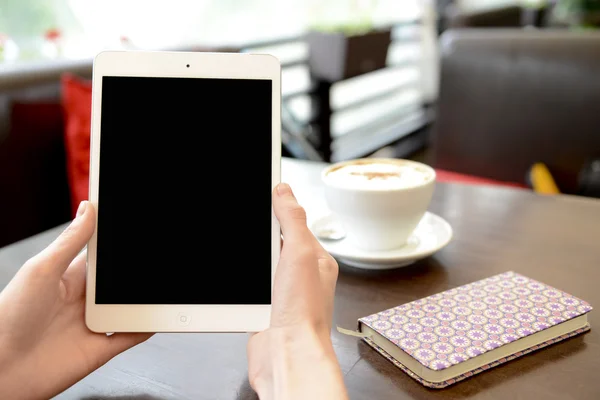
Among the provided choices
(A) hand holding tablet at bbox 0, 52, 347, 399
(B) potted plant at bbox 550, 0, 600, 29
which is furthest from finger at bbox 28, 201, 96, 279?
(B) potted plant at bbox 550, 0, 600, 29

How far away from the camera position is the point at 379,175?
883mm

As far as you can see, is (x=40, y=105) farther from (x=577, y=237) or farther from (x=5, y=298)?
(x=577, y=237)

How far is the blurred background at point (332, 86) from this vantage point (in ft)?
4.98

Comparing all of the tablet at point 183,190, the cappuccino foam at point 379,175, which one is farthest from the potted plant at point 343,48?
the tablet at point 183,190

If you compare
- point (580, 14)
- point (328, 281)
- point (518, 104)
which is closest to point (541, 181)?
point (518, 104)

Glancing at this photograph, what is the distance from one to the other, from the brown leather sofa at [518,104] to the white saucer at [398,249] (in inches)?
53.9

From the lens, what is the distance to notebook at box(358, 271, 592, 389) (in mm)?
589

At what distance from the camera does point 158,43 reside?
8.01 feet

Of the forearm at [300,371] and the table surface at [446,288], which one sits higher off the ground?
the forearm at [300,371]

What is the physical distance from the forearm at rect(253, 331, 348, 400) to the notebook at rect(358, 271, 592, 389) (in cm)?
10

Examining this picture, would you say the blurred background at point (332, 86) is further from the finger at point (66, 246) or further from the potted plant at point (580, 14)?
the potted plant at point (580, 14)

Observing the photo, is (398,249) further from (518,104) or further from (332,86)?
(332,86)

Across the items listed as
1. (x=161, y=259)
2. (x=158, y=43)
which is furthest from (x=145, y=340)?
(x=158, y=43)

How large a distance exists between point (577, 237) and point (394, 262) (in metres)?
0.33
